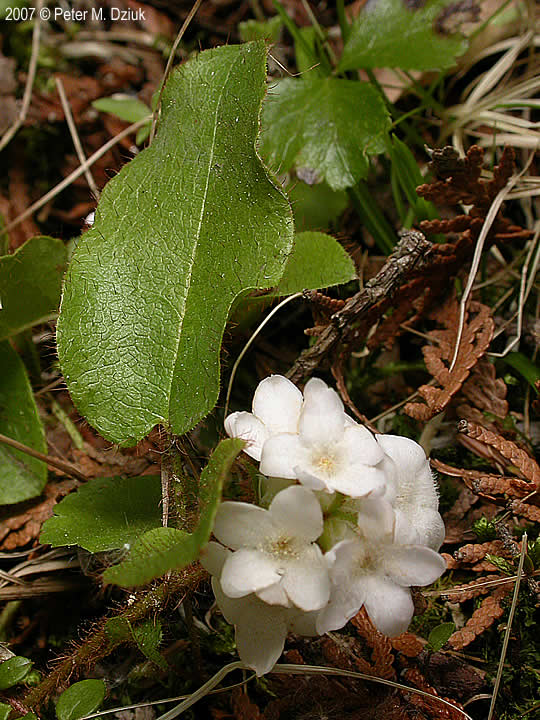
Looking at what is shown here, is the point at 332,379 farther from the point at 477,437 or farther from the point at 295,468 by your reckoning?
the point at 295,468

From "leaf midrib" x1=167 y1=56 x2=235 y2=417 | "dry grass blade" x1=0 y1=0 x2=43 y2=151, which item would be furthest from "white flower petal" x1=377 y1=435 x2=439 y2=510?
"dry grass blade" x1=0 y1=0 x2=43 y2=151

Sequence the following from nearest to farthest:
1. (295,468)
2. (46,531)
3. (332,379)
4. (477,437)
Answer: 1. (295,468)
2. (46,531)
3. (477,437)
4. (332,379)

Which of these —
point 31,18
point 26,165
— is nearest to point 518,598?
point 26,165

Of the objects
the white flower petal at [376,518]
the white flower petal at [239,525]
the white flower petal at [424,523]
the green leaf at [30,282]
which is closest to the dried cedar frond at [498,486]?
the white flower petal at [424,523]

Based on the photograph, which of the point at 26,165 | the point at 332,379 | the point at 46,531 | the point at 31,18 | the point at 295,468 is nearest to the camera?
the point at 295,468

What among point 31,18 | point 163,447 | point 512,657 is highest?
point 31,18

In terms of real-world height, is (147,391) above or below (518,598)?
above

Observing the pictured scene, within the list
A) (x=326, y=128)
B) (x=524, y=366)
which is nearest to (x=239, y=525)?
(x=524, y=366)
